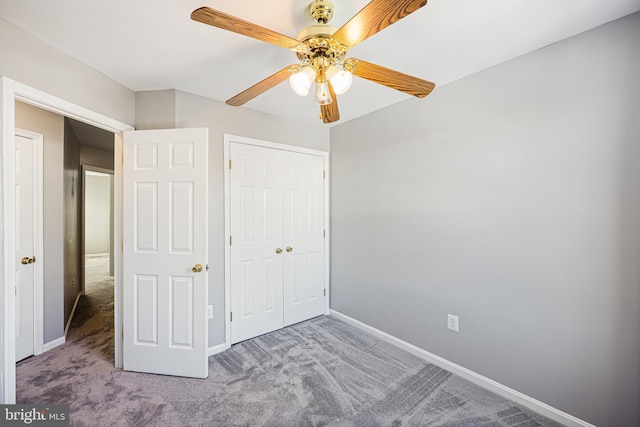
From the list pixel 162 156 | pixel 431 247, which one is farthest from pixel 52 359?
pixel 431 247

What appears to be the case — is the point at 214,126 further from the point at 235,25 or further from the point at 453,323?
the point at 453,323

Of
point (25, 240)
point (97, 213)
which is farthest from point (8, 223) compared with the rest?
point (97, 213)

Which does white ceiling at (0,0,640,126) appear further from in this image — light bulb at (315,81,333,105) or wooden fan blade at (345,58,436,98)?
light bulb at (315,81,333,105)

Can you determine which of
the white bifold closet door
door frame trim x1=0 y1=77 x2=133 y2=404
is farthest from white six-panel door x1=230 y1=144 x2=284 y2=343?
door frame trim x1=0 y1=77 x2=133 y2=404

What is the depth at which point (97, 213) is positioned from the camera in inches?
289

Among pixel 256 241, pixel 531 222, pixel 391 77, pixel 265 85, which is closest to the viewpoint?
pixel 391 77

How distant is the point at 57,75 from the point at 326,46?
177 centimetres

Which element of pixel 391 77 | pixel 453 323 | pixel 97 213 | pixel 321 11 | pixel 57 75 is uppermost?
pixel 321 11

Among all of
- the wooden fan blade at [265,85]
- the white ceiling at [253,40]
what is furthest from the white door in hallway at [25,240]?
the wooden fan blade at [265,85]

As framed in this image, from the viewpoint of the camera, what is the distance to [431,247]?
232 centimetres

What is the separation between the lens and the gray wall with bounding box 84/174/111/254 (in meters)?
7.28

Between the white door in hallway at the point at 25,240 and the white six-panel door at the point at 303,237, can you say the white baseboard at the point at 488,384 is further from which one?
the white door in hallway at the point at 25,240

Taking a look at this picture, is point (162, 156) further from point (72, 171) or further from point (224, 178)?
point (72, 171)

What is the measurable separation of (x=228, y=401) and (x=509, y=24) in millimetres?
2950
